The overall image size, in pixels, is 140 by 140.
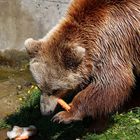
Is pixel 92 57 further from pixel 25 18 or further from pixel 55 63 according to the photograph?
pixel 25 18

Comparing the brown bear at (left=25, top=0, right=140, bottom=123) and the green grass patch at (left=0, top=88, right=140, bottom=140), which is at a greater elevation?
the brown bear at (left=25, top=0, right=140, bottom=123)

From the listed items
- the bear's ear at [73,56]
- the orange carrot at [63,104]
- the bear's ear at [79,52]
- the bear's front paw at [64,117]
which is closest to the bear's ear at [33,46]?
the bear's ear at [73,56]

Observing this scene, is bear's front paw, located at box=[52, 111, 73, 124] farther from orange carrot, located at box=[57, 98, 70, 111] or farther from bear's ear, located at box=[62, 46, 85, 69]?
bear's ear, located at box=[62, 46, 85, 69]

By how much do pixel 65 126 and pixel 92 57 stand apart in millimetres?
1357

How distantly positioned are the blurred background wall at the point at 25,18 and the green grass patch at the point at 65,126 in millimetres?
2100

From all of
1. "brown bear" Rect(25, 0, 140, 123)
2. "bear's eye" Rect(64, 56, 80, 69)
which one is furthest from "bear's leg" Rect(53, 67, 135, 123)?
"bear's eye" Rect(64, 56, 80, 69)

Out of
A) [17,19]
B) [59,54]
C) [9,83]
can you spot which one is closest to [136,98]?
[59,54]

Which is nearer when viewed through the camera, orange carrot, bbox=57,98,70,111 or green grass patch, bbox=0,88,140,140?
orange carrot, bbox=57,98,70,111

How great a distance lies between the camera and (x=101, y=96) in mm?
6523

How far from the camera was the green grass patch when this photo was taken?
6.85 meters

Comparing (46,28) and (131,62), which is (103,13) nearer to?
(131,62)

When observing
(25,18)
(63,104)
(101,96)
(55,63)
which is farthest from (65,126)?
(25,18)

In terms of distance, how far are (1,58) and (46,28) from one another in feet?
3.40

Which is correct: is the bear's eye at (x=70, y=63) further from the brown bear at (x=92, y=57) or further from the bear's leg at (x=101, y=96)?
the bear's leg at (x=101, y=96)
